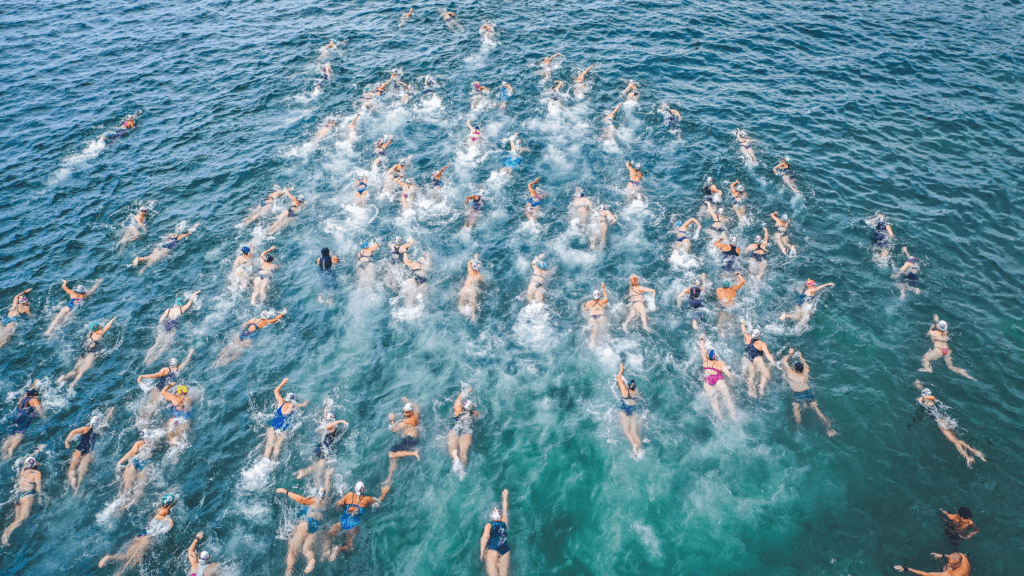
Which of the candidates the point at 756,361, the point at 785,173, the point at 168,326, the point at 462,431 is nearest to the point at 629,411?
the point at 756,361

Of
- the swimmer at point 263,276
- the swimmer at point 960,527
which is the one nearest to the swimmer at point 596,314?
the swimmer at point 960,527

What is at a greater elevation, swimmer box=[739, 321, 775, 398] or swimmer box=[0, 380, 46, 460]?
swimmer box=[739, 321, 775, 398]

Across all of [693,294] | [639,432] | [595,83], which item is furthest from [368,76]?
[639,432]

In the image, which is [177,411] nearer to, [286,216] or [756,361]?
[286,216]

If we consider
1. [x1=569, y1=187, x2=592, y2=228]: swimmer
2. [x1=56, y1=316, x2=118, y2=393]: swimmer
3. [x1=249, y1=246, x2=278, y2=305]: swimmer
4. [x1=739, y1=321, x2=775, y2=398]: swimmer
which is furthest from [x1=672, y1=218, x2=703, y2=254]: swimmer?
[x1=56, y1=316, x2=118, y2=393]: swimmer

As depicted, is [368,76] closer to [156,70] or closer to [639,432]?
[156,70]

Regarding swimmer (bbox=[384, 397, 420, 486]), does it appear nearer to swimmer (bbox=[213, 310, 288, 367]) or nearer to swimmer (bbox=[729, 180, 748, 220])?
swimmer (bbox=[213, 310, 288, 367])
